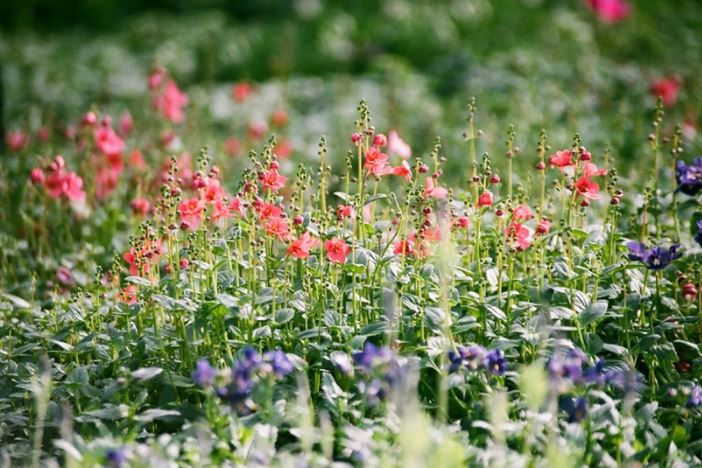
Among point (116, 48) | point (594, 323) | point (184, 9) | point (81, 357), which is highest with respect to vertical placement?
point (184, 9)

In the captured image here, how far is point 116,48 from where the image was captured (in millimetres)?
9703

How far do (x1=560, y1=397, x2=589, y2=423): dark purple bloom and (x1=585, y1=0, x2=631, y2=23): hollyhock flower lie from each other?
6340 millimetres

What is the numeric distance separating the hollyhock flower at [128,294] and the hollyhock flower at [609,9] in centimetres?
633

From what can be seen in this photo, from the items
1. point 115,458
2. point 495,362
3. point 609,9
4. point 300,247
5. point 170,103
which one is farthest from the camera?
point 609,9

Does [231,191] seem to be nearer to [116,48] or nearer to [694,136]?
[694,136]

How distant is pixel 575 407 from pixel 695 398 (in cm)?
35

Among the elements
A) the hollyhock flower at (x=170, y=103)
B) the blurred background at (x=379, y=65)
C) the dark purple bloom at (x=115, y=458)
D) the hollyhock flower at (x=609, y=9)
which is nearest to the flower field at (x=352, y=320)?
the dark purple bloom at (x=115, y=458)

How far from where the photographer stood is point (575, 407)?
96.0 inches

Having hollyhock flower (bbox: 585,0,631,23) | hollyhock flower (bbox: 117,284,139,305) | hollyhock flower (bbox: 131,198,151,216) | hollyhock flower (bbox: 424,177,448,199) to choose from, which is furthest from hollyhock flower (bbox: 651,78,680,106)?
hollyhock flower (bbox: 117,284,139,305)

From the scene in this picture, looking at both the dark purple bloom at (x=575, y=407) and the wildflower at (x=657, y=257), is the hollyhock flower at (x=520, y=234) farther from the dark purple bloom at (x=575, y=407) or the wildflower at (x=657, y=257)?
the dark purple bloom at (x=575, y=407)

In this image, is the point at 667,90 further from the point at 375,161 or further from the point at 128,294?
the point at 128,294

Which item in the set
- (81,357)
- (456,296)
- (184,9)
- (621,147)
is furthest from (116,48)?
(456,296)

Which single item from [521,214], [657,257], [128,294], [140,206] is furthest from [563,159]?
[140,206]

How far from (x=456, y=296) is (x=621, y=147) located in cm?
317
